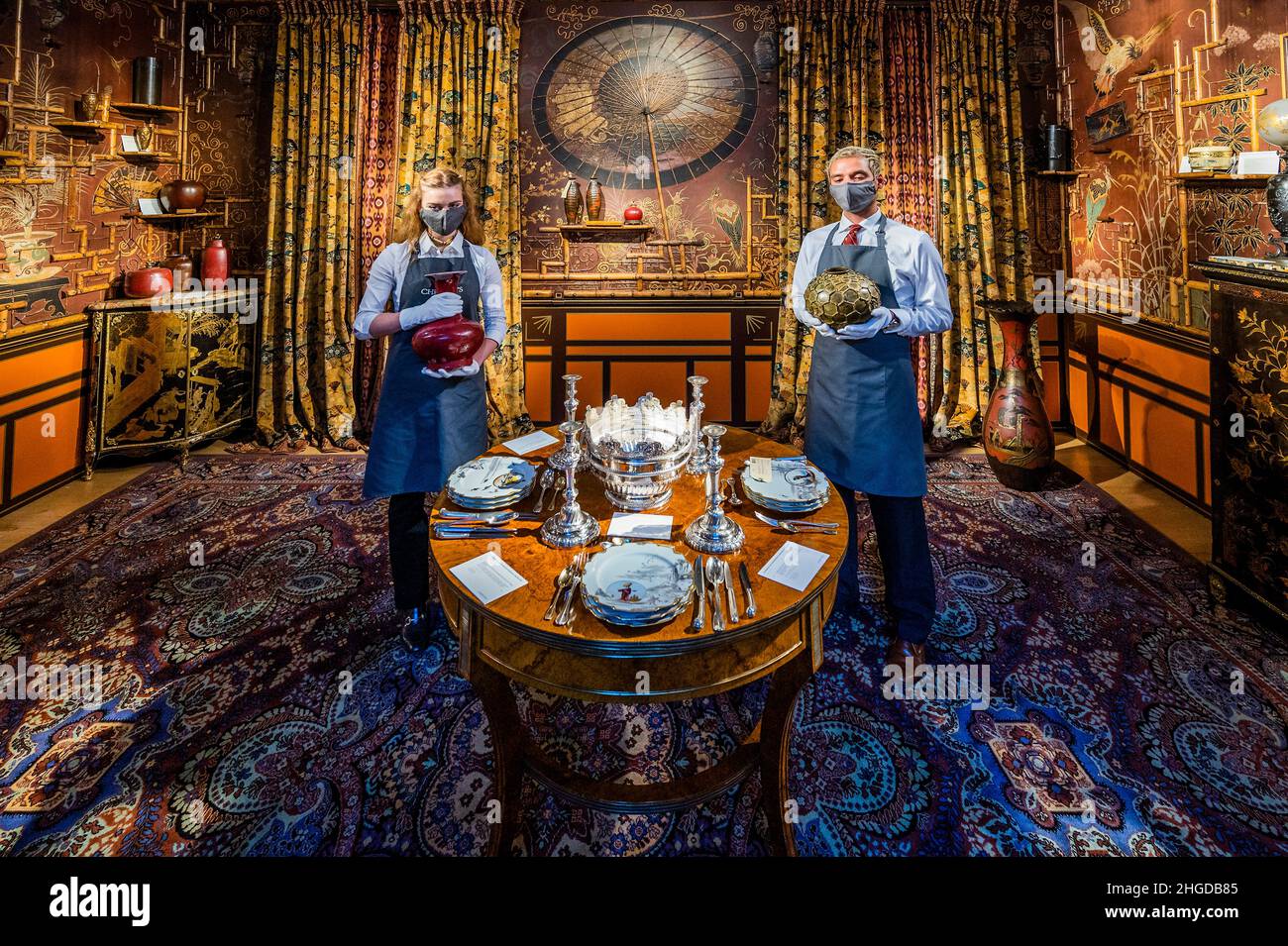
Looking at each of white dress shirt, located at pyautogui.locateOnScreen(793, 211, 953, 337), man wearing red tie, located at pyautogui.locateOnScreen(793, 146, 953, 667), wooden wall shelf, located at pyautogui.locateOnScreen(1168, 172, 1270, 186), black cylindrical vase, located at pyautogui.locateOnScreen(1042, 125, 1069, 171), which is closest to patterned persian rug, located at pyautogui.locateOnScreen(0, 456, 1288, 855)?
man wearing red tie, located at pyautogui.locateOnScreen(793, 146, 953, 667)

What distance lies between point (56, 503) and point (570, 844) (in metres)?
4.13

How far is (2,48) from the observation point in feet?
12.6

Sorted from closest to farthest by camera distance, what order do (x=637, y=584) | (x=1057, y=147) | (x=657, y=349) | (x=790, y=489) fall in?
(x=637, y=584), (x=790, y=489), (x=1057, y=147), (x=657, y=349)

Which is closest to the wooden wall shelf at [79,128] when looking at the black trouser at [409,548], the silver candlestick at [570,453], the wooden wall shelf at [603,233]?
the wooden wall shelf at [603,233]

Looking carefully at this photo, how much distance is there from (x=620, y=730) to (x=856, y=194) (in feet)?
6.61

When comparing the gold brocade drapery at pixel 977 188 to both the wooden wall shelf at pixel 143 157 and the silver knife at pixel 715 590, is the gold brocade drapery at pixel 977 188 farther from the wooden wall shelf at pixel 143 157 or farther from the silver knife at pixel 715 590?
the wooden wall shelf at pixel 143 157

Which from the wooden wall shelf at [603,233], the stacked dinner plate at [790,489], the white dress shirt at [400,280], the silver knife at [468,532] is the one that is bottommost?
the silver knife at [468,532]

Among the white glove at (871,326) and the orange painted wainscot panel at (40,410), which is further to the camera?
the orange painted wainscot panel at (40,410)

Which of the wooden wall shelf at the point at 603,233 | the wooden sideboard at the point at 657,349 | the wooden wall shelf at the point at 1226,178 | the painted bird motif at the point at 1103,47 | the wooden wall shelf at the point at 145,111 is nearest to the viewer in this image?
the wooden wall shelf at the point at 1226,178

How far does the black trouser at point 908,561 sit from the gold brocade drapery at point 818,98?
2.85m

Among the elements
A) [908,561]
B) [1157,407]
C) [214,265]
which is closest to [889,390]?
[908,561]

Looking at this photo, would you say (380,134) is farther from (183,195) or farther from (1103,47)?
(1103,47)

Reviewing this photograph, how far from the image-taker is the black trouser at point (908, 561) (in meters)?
2.44

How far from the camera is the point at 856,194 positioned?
2.38m
